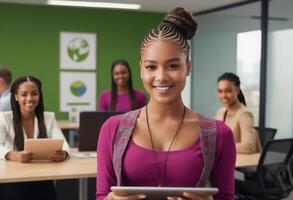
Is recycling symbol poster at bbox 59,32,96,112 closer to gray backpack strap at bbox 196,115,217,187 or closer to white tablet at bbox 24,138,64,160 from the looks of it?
white tablet at bbox 24,138,64,160

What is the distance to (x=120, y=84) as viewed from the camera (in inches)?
179

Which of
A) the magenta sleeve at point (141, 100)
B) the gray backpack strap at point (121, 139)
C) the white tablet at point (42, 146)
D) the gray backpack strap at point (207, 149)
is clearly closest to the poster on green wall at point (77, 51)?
the magenta sleeve at point (141, 100)

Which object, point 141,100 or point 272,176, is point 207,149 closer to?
point 272,176

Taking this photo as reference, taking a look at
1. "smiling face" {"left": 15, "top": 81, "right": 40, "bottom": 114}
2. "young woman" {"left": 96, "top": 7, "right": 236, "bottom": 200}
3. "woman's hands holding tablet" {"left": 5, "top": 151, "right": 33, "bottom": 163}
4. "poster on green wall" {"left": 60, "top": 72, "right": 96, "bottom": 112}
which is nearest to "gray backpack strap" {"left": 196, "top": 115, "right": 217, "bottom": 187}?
"young woman" {"left": 96, "top": 7, "right": 236, "bottom": 200}

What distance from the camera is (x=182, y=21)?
1236mm

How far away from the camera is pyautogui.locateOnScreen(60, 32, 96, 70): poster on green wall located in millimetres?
6602

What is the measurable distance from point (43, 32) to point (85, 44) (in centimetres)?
66

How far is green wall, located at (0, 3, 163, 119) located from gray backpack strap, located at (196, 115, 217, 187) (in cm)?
541

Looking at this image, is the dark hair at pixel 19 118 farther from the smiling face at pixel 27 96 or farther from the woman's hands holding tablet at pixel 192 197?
the woman's hands holding tablet at pixel 192 197

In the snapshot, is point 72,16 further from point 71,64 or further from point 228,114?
point 228,114

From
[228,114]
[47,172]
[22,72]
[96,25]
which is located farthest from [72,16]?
[47,172]

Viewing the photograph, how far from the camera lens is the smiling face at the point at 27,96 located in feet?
9.76

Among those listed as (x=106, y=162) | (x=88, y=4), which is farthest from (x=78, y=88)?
(x=106, y=162)

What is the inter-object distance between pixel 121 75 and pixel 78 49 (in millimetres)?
2384
